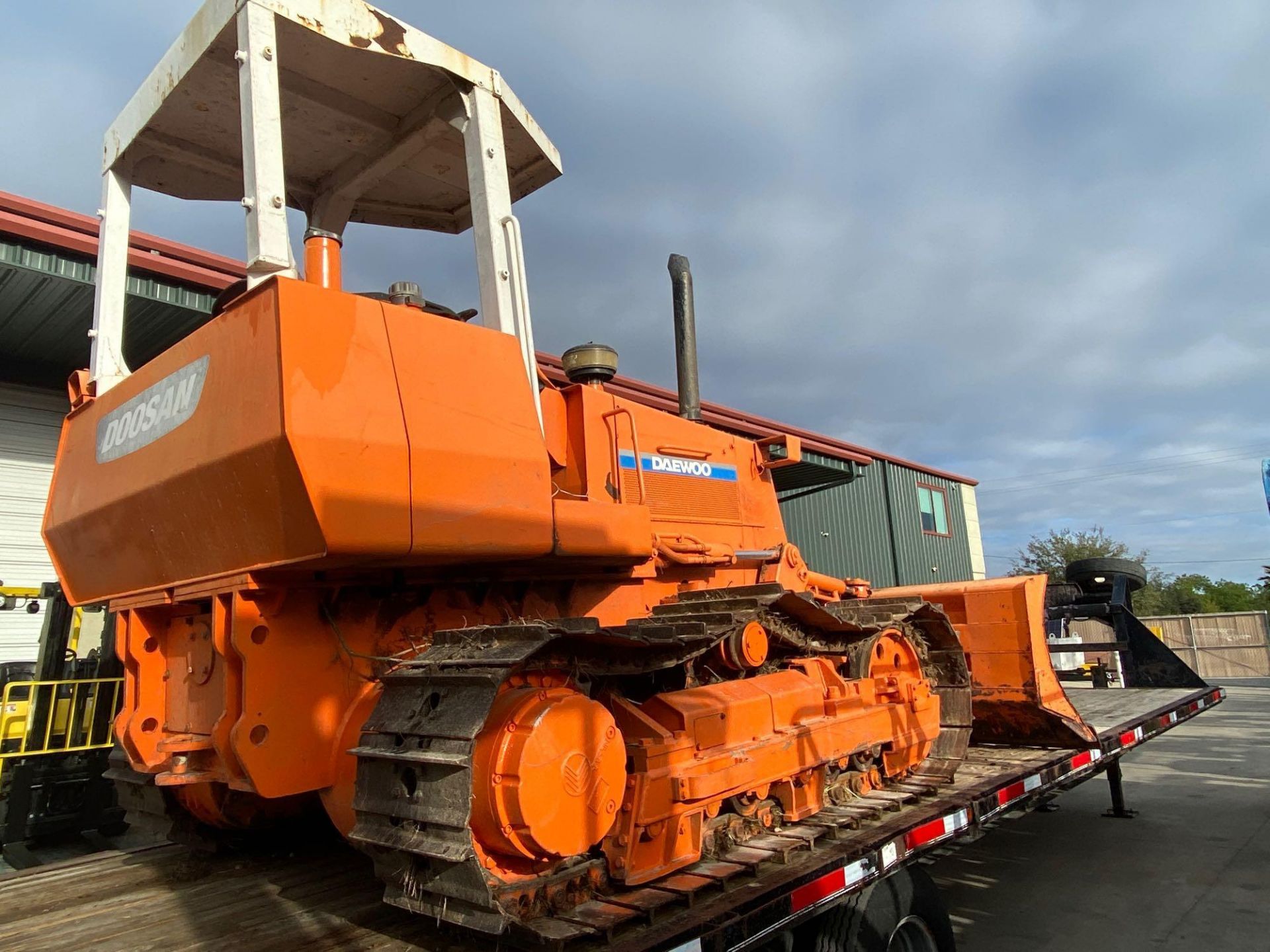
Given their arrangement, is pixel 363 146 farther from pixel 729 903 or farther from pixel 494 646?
pixel 729 903

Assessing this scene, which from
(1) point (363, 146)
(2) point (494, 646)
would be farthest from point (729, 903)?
(1) point (363, 146)

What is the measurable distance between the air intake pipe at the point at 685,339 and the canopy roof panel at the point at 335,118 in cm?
214

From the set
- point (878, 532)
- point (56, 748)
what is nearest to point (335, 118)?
point (56, 748)

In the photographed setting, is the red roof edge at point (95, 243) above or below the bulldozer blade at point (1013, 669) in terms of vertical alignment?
above

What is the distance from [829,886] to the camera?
3516 mm

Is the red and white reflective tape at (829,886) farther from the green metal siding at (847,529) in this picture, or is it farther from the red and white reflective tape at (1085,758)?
the green metal siding at (847,529)

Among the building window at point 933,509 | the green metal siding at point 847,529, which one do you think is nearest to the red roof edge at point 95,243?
the green metal siding at point 847,529

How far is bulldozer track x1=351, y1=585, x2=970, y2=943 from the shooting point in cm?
278

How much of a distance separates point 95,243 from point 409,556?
6.94 m

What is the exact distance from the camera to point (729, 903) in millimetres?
3125

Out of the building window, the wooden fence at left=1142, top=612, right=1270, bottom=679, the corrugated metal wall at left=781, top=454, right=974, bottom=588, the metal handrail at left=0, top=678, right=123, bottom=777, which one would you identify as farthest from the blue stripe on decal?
the building window

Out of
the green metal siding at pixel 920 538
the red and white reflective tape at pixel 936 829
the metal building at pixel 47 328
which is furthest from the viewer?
the green metal siding at pixel 920 538

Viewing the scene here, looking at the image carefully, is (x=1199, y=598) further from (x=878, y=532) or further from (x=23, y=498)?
(x=23, y=498)

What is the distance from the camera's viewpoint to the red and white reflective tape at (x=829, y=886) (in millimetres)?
3338
